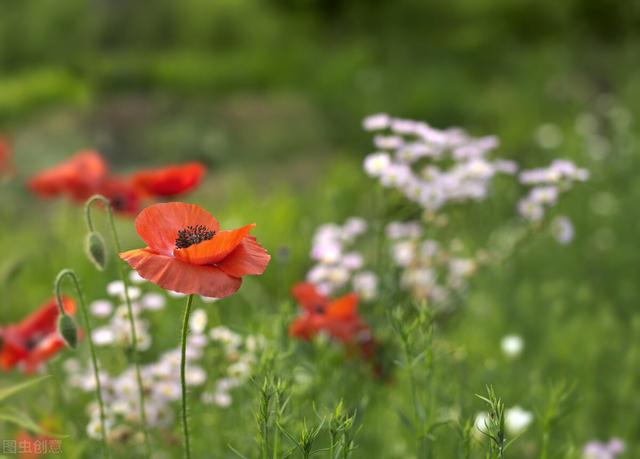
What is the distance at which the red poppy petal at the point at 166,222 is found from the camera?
3.30ft

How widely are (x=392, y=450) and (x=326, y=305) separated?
1.26 feet

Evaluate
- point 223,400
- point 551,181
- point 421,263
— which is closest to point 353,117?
point 421,263

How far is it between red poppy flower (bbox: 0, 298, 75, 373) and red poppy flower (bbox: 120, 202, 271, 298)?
0.56m

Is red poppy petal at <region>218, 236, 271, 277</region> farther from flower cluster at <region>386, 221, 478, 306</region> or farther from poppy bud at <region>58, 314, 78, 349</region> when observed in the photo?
flower cluster at <region>386, 221, 478, 306</region>

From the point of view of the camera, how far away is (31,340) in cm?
162

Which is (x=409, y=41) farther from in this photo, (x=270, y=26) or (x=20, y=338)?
(x=20, y=338)

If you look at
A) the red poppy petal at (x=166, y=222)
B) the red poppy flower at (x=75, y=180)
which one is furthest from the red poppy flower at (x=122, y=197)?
the red poppy petal at (x=166, y=222)

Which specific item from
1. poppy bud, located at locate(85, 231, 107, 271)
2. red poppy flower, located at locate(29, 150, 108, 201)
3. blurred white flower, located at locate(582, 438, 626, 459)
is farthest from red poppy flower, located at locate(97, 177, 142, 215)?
blurred white flower, located at locate(582, 438, 626, 459)

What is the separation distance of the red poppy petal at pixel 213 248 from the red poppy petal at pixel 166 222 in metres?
0.06

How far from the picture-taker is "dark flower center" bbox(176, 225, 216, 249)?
3.38 ft

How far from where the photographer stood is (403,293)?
2.42 m

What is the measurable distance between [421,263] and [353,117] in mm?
3737

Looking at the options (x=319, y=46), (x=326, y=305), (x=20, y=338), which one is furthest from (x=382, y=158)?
(x=319, y=46)

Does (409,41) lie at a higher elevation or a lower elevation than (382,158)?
lower
